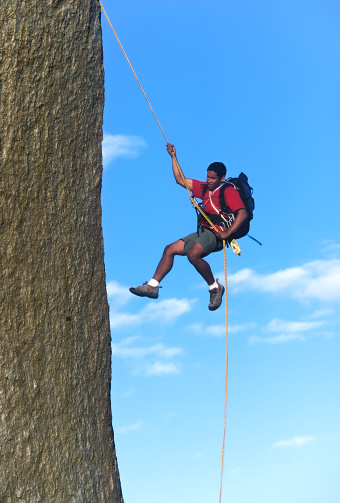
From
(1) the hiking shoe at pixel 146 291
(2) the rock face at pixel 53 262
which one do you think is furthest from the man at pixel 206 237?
(2) the rock face at pixel 53 262

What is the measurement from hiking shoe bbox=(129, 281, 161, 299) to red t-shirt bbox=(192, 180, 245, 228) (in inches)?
42.3

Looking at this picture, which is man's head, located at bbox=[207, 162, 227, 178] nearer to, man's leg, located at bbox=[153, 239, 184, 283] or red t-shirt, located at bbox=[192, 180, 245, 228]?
red t-shirt, located at bbox=[192, 180, 245, 228]

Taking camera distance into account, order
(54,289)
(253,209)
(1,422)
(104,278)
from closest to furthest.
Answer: (1,422), (54,289), (104,278), (253,209)

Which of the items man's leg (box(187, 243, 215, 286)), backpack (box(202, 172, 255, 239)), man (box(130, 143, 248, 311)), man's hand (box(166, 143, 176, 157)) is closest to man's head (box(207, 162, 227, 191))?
man (box(130, 143, 248, 311))

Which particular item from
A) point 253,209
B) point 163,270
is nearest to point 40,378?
point 163,270

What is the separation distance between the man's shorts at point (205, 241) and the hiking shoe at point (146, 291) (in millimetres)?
631

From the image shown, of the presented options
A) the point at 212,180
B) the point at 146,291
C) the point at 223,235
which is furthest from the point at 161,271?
the point at 212,180

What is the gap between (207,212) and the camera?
892cm

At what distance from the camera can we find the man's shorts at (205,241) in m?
8.71

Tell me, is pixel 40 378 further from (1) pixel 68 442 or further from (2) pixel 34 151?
(2) pixel 34 151

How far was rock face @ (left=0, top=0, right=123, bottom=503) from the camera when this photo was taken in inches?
200

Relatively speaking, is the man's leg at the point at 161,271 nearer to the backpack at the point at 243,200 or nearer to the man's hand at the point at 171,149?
the backpack at the point at 243,200

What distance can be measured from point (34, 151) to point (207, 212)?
13.2ft

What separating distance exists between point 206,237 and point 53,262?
3.67 meters
